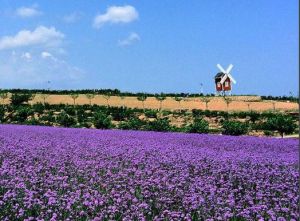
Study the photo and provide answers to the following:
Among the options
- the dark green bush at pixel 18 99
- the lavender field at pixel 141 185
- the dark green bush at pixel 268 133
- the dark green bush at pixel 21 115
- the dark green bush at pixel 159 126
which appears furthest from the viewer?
the dark green bush at pixel 18 99

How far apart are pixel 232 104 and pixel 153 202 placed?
47109 mm

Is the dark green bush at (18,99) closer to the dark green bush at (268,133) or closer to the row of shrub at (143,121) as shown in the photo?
the row of shrub at (143,121)

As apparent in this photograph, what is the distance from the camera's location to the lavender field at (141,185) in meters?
5.34

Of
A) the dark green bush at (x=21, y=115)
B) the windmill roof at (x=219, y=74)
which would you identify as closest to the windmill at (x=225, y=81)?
the windmill roof at (x=219, y=74)

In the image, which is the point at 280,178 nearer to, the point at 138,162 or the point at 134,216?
the point at 138,162

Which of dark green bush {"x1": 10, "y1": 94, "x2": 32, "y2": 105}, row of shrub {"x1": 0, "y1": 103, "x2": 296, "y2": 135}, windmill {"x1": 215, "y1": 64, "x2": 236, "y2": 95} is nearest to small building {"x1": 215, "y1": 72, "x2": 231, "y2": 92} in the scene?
windmill {"x1": 215, "y1": 64, "x2": 236, "y2": 95}

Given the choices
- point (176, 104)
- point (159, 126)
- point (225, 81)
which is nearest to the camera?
point (159, 126)

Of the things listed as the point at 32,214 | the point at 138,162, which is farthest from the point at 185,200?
the point at 138,162

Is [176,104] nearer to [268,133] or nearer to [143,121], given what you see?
[143,121]

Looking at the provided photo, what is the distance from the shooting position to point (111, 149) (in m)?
10.1

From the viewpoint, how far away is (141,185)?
20.9 ft

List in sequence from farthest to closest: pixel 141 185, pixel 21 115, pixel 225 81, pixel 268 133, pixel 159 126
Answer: pixel 225 81
pixel 21 115
pixel 268 133
pixel 159 126
pixel 141 185

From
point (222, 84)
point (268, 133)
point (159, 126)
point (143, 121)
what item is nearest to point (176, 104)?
point (143, 121)

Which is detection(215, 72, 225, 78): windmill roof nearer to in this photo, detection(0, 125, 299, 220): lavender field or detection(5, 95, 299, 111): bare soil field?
detection(5, 95, 299, 111): bare soil field
